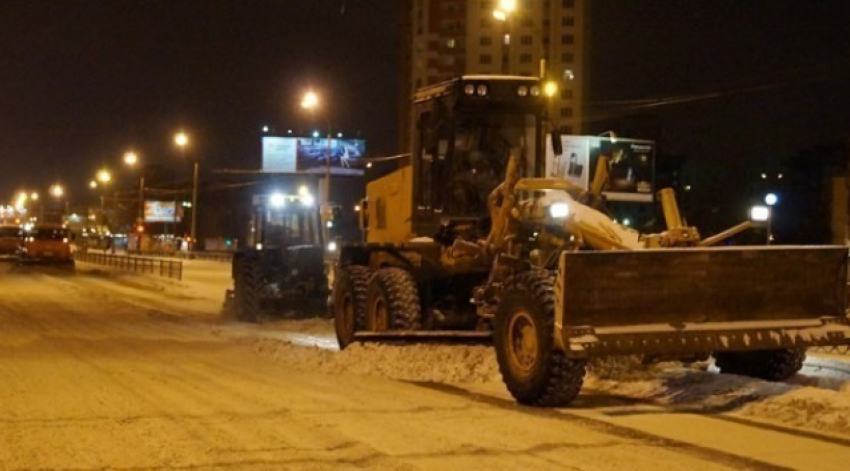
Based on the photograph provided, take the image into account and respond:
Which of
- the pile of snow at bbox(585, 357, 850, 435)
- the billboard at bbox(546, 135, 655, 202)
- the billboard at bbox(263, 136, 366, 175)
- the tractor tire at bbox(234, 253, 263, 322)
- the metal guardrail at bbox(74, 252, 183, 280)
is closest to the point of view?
the pile of snow at bbox(585, 357, 850, 435)

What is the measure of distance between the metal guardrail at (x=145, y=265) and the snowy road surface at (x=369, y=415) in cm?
3235

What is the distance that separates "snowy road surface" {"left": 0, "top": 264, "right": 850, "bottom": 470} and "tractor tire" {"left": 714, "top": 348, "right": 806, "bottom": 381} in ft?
1.79

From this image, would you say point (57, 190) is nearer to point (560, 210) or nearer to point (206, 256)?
point (206, 256)

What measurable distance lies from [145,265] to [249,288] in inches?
1237

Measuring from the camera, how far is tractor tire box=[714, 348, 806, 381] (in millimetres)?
13922

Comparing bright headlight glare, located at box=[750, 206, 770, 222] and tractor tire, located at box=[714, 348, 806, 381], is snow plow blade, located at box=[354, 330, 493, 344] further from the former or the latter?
bright headlight glare, located at box=[750, 206, 770, 222]

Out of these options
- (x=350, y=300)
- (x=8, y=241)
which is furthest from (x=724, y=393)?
(x=8, y=241)

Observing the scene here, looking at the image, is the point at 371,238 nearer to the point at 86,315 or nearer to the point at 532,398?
the point at 532,398

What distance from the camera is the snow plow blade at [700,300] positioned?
37.8 feet

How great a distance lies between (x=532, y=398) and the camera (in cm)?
Result: 1215

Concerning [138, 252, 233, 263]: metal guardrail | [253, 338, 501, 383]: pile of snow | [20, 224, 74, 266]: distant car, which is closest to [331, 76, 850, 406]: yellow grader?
[253, 338, 501, 383]: pile of snow

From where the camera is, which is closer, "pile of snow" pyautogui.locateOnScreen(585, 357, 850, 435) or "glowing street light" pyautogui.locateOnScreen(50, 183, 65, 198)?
"pile of snow" pyautogui.locateOnScreen(585, 357, 850, 435)

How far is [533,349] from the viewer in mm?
12266

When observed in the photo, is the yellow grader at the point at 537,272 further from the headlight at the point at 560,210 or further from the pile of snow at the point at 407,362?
the pile of snow at the point at 407,362
